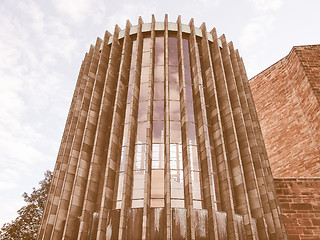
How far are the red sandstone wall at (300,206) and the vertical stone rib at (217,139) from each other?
3.67 m

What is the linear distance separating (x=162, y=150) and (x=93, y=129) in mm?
4211

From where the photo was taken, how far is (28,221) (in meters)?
22.2

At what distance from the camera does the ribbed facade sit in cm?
1242

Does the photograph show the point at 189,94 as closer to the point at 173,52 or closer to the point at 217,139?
the point at 173,52

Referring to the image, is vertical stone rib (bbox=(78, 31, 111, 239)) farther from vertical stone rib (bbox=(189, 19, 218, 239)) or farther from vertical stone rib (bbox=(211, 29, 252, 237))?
vertical stone rib (bbox=(211, 29, 252, 237))

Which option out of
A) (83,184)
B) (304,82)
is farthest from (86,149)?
(304,82)

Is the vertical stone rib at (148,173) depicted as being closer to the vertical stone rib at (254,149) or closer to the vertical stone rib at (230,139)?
the vertical stone rib at (230,139)

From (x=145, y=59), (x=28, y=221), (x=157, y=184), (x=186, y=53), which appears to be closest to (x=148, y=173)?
(x=157, y=184)

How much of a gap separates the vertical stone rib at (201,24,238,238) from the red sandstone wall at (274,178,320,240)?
367cm

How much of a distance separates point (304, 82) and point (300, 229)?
469 inches

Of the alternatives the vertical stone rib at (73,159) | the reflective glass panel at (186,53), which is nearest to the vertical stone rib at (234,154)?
the reflective glass panel at (186,53)

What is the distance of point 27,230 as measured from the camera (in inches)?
858

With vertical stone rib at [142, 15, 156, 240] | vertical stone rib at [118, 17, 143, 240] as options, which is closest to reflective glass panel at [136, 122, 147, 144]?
vertical stone rib at [118, 17, 143, 240]

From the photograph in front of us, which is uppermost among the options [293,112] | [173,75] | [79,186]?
[293,112]
